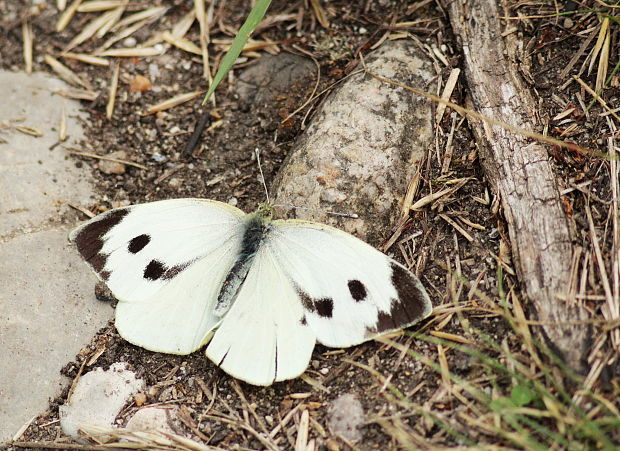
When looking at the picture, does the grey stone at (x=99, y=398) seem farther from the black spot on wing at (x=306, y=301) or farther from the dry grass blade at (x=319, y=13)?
the dry grass blade at (x=319, y=13)

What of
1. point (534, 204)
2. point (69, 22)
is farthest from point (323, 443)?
point (69, 22)

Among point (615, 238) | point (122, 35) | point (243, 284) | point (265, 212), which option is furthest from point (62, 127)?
point (615, 238)

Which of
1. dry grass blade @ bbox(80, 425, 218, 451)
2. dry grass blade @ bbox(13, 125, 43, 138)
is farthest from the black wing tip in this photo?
Result: dry grass blade @ bbox(13, 125, 43, 138)

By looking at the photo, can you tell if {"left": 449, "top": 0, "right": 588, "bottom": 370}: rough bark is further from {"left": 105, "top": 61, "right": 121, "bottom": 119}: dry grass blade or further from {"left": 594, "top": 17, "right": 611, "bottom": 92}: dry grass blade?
{"left": 105, "top": 61, "right": 121, "bottom": 119}: dry grass blade

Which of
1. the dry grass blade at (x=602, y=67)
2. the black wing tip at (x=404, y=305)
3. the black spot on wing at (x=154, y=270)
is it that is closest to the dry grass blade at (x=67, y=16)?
the black spot on wing at (x=154, y=270)

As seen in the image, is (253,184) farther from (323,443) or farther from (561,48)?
(561,48)

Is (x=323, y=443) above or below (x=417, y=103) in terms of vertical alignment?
below

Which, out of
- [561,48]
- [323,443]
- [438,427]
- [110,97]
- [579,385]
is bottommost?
[323,443]
